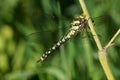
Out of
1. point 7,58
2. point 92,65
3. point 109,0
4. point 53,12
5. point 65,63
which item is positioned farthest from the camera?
point 7,58

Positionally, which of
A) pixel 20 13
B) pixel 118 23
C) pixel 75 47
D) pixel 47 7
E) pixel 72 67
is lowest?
pixel 72 67

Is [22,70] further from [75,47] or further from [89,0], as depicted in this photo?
[89,0]

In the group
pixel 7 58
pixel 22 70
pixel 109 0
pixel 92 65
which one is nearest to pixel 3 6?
pixel 7 58

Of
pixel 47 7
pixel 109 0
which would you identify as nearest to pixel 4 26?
pixel 47 7

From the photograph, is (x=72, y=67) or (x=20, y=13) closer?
(x=72, y=67)

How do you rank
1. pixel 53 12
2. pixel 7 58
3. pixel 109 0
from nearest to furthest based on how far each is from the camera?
pixel 53 12, pixel 109 0, pixel 7 58

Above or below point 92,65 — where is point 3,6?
above
